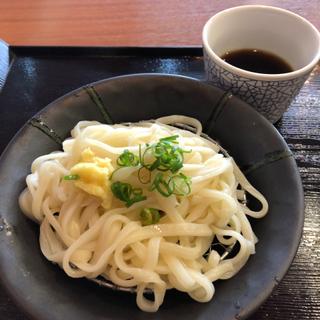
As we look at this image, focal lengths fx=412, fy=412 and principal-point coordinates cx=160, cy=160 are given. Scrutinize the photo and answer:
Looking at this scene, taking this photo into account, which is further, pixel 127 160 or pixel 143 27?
pixel 143 27

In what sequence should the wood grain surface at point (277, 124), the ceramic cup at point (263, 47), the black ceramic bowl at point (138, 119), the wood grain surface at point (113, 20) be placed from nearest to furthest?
1. the black ceramic bowl at point (138, 119)
2. the wood grain surface at point (277, 124)
3. the ceramic cup at point (263, 47)
4. the wood grain surface at point (113, 20)

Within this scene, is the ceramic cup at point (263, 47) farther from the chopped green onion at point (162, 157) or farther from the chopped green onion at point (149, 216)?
the chopped green onion at point (149, 216)

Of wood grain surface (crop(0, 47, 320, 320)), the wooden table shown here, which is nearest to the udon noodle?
wood grain surface (crop(0, 47, 320, 320))

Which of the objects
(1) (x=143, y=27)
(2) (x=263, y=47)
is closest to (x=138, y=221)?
(2) (x=263, y=47)

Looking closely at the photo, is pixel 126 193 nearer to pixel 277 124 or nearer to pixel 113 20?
pixel 277 124

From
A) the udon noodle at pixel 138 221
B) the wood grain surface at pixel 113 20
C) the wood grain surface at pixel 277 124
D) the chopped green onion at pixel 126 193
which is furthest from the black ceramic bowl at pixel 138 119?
the wood grain surface at pixel 113 20

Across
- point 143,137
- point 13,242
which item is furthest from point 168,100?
point 13,242

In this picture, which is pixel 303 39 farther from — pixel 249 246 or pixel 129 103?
pixel 249 246
